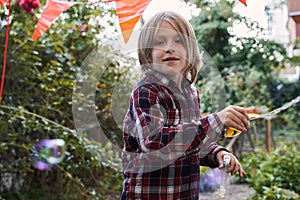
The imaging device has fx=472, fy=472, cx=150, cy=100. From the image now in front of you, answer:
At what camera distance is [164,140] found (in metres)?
1.01

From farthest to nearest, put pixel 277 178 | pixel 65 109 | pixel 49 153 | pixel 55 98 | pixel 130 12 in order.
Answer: pixel 277 178 → pixel 65 109 → pixel 55 98 → pixel 49 153 → pixel 130 12

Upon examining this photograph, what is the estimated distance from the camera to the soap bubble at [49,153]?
95.5 inches

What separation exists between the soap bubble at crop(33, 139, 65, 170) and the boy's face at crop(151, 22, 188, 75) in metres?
1.39

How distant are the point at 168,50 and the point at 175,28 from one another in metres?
0.07

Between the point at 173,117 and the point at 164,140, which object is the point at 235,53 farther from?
the point at 164,140

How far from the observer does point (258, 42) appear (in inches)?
162

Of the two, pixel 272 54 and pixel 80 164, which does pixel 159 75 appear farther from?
pixel 272 54

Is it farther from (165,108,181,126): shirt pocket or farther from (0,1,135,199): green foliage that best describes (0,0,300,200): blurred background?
(165,108,181,126): shirt pocket

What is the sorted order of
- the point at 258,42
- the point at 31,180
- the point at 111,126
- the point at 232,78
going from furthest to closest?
the point at 232,78 < the point at 258,42 < the point at 31,180 < the point at 111,126

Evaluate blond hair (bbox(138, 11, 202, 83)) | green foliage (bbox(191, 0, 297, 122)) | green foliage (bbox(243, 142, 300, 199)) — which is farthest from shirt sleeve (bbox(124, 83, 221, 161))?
green foliage (bbox(191, 0, 297, 122))

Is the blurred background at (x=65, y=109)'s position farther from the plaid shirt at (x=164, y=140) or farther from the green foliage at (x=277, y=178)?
the plaid shirt at (x=164, y=140)

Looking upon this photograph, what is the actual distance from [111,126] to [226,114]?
135 cm

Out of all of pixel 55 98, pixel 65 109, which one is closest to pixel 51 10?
pixel 55 98

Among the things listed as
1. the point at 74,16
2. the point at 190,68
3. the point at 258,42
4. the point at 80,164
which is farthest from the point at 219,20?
the point at 190,68
